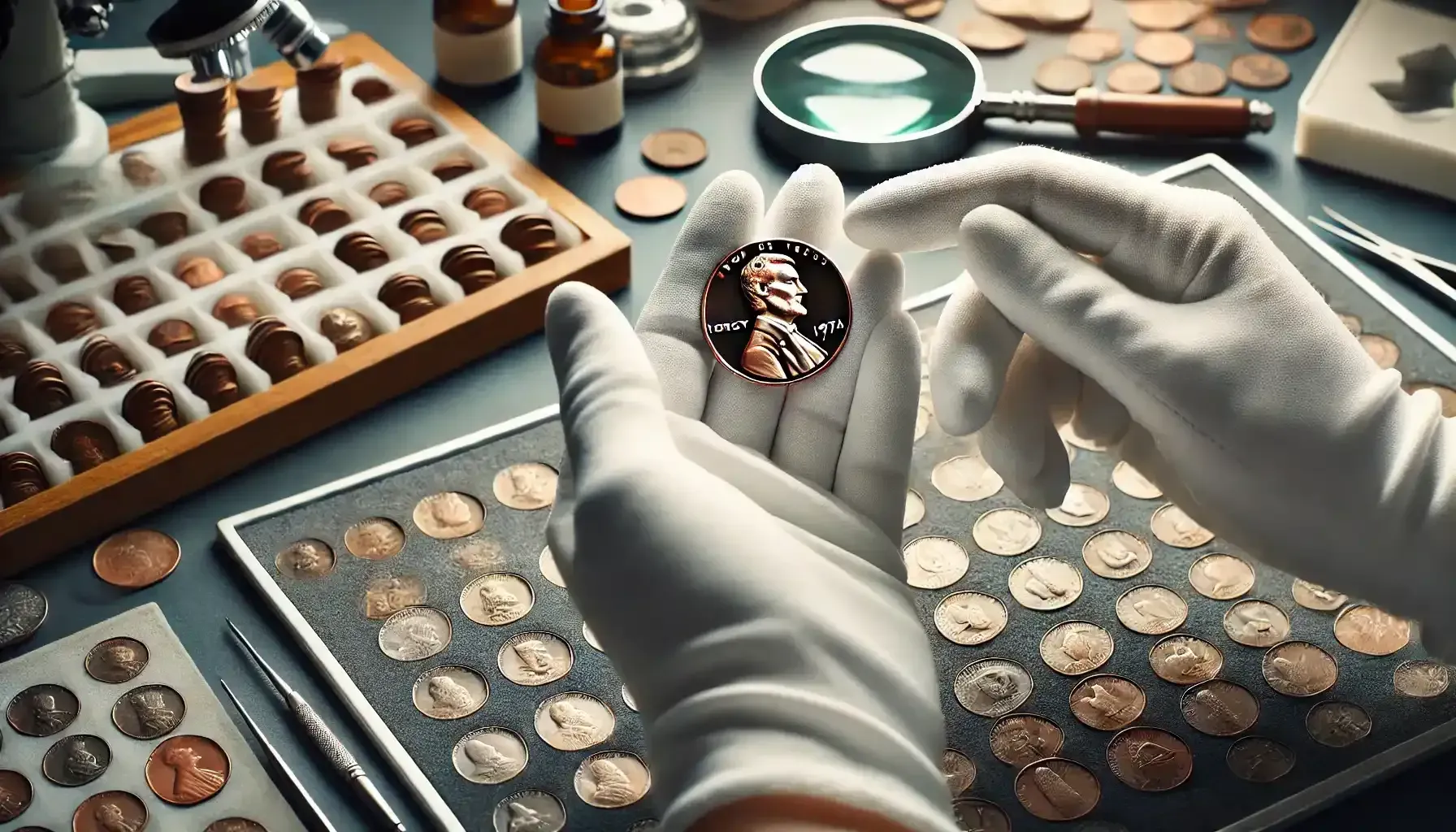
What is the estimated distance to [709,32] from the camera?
5.50 ft

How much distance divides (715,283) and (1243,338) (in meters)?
0.35

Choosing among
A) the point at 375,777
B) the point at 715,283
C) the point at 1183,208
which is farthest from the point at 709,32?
the point at 375,777

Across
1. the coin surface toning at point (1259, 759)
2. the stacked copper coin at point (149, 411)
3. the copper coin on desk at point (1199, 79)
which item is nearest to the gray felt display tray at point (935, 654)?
the coin surface toning at point (1259, 759)

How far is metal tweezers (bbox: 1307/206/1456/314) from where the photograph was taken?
1.38m

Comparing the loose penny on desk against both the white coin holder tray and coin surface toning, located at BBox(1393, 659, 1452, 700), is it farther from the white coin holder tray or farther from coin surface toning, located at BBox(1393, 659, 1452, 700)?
coin surface toning, located at BBox(1393, 659, 1452, 700)

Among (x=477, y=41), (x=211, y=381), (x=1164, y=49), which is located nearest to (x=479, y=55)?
(x=477, y=41)

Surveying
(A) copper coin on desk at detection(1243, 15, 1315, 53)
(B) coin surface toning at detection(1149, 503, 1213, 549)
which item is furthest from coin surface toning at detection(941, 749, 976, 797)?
(A) copper coin on desk at detection(1243, 15, 1315, 53)

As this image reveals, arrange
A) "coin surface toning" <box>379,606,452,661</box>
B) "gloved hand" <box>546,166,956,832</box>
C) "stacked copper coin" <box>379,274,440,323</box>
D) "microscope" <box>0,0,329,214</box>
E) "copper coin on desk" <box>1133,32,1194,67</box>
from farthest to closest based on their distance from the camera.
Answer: "copper coin on desk" <box>1133,32,1194,67</box> → "stacked copper coin" <box>379,274,440,323</box> → "microscope" <box>0,0,329,214</box> → "coin surface toning" <box>379,606,452,661</box> → "gloved hand" <box>546,166,956,832</box>

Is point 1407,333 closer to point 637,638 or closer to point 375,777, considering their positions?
point 637,638

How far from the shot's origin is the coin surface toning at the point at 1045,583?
1.13 metres

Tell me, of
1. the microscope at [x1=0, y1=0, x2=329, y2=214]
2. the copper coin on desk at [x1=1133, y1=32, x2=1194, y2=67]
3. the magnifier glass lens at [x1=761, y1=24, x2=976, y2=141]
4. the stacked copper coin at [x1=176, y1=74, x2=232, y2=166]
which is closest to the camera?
the microscope at [x1=0, y1=0, x2=329, y2=214]

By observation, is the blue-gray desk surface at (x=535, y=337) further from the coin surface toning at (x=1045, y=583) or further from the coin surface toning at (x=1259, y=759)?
the coin surface toning at (x=1045, y=583)

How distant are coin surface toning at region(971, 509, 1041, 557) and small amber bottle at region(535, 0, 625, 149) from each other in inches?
23.0

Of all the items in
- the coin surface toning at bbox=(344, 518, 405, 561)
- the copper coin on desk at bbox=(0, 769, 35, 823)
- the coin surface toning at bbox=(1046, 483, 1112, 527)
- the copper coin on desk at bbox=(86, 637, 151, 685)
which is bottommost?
the copper coin on desk at bbox=(0, 769, 35, 823)
